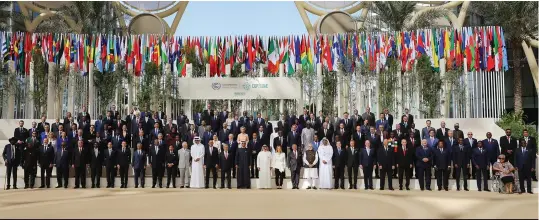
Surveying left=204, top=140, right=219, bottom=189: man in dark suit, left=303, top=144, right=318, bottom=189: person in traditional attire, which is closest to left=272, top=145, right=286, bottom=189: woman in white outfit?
left=303, top=144, right=318, bottom=189: person in traditional attire

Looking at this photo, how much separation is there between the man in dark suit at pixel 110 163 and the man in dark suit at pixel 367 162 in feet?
21.6

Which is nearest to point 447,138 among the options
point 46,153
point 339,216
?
point 339,216

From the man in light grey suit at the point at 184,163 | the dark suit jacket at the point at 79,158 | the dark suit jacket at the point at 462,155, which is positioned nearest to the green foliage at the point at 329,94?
the dark suit jacket at the point at 462,155

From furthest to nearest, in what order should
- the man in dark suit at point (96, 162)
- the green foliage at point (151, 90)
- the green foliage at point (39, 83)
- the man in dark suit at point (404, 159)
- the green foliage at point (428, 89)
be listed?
the green foliage at point (39, 83) → the green foliage at point (151, 90) → the green foliage at point (428, 89) → the man in dark suit at point (96, 162) → the man in dark suit at point (404, 159)

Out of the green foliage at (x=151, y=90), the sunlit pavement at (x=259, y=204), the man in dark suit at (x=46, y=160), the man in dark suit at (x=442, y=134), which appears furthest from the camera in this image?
the green foliage at (x=151, y=90)

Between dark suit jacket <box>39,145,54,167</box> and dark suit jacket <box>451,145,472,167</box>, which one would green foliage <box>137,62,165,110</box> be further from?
dark suit jacket <box>451,145,472,167</box>

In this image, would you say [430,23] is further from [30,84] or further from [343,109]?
[30,84]

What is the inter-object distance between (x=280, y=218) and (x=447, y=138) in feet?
25.0

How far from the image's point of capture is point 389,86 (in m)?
24.7

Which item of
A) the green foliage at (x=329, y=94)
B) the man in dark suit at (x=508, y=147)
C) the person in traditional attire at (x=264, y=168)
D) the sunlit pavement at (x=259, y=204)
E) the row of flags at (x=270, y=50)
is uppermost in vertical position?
the row of flags at (x=270, y=50)

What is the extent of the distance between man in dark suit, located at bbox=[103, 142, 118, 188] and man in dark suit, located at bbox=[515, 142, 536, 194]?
10418 millimetres

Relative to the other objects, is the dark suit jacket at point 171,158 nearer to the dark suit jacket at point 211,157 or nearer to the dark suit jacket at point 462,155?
the dark suit jacket at point 211,157

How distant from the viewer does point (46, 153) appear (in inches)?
592

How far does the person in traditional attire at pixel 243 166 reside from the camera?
14.9 metres
